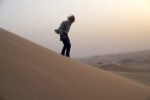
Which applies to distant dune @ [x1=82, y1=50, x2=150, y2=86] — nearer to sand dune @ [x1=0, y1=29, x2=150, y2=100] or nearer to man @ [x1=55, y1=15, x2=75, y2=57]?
man @ [x1=55, y1=15, x2=75, y2=57]

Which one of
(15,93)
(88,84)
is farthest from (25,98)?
(88,84)

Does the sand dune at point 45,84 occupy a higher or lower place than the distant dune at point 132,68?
lower

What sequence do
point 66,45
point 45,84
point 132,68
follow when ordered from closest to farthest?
point 45,84 → point 66,45 → point 132,68

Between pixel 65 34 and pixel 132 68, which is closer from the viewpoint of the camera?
pixel 65 34

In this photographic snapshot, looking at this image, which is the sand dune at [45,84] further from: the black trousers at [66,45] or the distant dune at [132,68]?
the black trousers at [66,45]

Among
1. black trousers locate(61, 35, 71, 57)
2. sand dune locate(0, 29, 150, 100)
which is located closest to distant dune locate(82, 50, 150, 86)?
black trousers locate(61, 35, 71, 57)

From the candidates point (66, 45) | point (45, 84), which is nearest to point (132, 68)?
point (66, 45)

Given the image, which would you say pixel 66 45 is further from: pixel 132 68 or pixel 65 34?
pixel 132 68

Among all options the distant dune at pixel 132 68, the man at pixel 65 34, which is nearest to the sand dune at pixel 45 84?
the distant dune at pixel 132 68

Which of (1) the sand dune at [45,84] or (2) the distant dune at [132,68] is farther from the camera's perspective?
(2) the distant dune at [132,68]

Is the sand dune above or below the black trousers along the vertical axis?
below

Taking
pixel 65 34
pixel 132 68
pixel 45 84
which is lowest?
pixel 45 84

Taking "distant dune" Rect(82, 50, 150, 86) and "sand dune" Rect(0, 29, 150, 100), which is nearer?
"sand dune" Rect(0, 29, 150, 100)

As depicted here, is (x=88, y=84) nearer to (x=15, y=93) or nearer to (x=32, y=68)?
(x=32, y=68)
